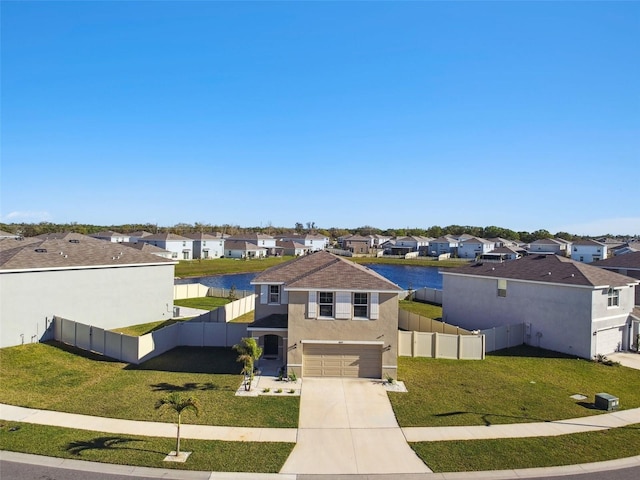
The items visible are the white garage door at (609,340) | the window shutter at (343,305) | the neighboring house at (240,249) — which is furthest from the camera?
the neighboring house at (240,249)

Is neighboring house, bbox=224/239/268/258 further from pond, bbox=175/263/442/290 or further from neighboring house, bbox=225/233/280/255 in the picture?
pond, bbox=175/263/442/290

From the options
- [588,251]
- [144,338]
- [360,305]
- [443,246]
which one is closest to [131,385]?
[144,338]

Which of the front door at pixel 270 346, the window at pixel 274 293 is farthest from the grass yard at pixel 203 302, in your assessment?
the window at pixel 274 293

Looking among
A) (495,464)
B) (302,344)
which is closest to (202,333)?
(302,344)

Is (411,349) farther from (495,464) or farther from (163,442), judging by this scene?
(163,442)

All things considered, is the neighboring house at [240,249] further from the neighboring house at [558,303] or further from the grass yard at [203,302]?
the neighboring house at [558,303]
